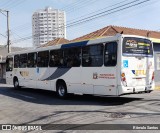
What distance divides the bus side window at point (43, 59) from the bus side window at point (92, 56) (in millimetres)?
3774

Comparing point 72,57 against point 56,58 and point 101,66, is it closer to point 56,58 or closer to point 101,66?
point 56,58

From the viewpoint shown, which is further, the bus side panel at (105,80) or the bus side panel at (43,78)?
the bus side panel at (43,78)

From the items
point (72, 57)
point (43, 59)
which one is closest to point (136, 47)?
point (72, 57)

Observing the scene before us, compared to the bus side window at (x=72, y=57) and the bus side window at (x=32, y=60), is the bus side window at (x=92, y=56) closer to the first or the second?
the bus side window at (x=72, y=57)

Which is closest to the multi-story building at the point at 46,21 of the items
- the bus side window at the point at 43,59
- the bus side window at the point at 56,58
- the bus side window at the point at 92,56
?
the bus side window at the point at 43,59

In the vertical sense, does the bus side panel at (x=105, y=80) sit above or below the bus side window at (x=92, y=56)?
below

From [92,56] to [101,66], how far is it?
2.74 feet

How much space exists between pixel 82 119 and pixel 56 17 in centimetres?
3045

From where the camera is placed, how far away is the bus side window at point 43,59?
1783 centimetres

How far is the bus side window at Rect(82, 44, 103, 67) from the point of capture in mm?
13648

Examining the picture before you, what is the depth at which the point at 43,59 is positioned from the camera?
18.2 m


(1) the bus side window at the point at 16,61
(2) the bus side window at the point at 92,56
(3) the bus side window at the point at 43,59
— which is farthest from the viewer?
(1) the bus side window at the point at 16,61

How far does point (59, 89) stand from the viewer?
1658 centimetres

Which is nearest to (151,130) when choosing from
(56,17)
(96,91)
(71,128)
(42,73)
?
(71,128)
